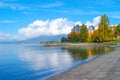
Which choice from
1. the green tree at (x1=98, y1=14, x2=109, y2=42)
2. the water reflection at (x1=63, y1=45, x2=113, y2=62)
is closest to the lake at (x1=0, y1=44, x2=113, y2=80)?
the water reflection at (x1=63, y1=45, x2=113, y2=62)

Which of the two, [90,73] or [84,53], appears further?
[84,53]

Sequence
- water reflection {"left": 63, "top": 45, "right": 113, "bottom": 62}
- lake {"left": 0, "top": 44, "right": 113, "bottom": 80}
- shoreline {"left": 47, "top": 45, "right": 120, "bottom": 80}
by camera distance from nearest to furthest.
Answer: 1. shoreline {"left": 47, "top": 45, "right": 120, "bottom": 80}
2. lake {"left": 0, "top": 44, "right": 113, "bottom": 80}
3. water reflection {"left": 63, "top": 45, "right": 113, "bottom": 62}

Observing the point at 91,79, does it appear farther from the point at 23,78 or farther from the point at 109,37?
the point at 109,37

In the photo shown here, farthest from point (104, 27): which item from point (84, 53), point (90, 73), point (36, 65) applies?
point (90, 73)

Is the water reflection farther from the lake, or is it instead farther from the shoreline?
the shoreline

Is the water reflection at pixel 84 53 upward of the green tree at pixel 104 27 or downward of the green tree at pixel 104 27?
downward

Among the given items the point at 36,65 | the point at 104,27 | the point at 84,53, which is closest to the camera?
the point at 36,65

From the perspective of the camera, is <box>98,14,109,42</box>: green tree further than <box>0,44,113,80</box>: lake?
Yes

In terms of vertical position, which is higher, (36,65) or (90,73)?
(90,73)

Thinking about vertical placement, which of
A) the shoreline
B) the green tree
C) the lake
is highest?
the green tree

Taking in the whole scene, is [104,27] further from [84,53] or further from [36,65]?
[36,65]

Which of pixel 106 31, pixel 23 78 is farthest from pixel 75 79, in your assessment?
pixel 106 31


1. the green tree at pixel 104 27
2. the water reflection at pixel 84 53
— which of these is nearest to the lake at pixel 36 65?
the water reflection at pixel 84 53

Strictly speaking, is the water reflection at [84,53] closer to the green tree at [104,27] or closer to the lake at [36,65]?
the lake at [36,65]
